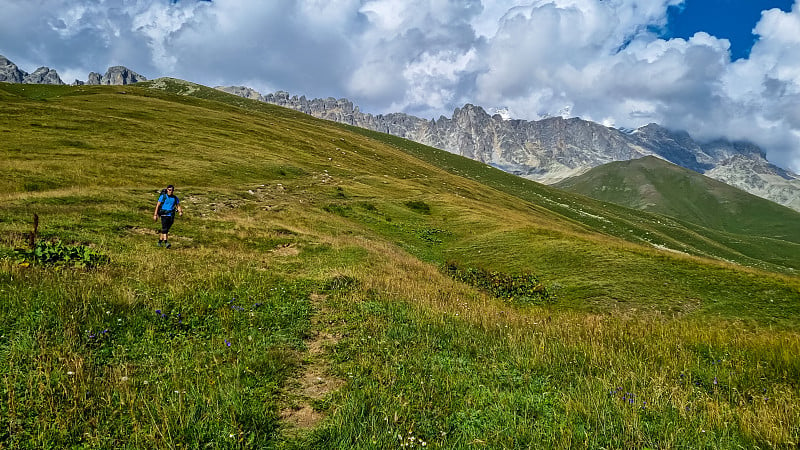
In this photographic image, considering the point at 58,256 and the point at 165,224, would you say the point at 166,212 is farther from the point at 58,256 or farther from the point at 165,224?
the point at 58,256

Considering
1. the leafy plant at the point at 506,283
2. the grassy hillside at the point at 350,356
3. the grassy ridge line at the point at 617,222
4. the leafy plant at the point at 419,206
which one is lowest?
the leafy plant at the point at 506,283

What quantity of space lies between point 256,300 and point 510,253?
23.9 metres

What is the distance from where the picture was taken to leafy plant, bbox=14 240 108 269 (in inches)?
448

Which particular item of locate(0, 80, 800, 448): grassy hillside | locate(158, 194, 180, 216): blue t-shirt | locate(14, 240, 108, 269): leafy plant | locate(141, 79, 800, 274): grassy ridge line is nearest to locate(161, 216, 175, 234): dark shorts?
locate(158, 194, 180, 216): blue t-shirt

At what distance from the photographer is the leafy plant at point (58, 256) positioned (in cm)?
1137

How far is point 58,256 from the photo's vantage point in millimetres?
12117

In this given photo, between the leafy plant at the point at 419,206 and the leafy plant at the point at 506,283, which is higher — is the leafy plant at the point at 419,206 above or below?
above

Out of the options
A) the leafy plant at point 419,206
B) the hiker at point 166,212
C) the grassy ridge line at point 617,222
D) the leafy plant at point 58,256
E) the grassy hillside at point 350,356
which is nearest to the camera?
the grassy hillside at point 350,356

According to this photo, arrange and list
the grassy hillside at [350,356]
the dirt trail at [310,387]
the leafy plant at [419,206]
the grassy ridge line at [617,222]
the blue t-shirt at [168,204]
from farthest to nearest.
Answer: the grassy ridge line at [617,222], the leafy plant at [419,206], the blue t-shirt at [168,204], the dirt trail at [310,387], the grassy hillside at [350,356]

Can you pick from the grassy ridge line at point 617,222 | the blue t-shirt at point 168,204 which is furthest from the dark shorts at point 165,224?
the grassy ridge line at point 617,222

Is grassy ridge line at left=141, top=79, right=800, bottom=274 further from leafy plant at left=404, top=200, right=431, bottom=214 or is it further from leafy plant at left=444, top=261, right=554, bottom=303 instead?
leafy plant at left=444, top=261, right=554, bottom=303

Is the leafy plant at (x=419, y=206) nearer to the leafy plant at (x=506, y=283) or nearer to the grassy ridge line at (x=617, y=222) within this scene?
the leafy plant at (x=506, y=283)

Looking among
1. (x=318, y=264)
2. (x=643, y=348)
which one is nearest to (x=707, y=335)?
(x=643, y=348)

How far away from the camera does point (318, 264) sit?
18641 mm
